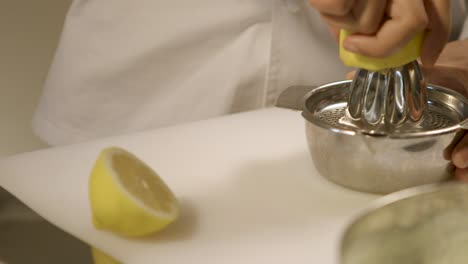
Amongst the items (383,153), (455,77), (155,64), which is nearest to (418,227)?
(383,153)

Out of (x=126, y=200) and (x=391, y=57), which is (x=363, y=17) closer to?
(x=391, y=57)

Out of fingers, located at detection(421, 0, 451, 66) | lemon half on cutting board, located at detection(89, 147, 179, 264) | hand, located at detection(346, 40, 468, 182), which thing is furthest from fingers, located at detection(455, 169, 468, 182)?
lemon half on cutting board, located at detection(89, 147, 179, 264)

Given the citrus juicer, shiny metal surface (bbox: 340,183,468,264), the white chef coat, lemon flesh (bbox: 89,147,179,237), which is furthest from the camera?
the white chef coat

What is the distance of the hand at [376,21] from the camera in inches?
17.6

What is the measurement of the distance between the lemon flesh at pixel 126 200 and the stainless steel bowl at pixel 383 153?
14 centimetres

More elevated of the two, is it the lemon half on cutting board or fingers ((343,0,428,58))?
fingers ((343,0,428,58))

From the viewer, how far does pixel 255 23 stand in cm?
71

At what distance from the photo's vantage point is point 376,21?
1.51 ft

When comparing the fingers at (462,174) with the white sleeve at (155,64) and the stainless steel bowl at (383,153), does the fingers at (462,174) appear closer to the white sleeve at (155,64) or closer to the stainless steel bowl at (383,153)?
the stainless steel bowl at (383,153)

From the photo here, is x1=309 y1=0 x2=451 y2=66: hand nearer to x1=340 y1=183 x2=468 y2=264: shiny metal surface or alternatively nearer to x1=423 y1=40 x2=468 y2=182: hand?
x1=423 y1=40 x2=468 y2=182: hand

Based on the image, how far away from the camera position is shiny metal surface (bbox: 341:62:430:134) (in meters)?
0.54

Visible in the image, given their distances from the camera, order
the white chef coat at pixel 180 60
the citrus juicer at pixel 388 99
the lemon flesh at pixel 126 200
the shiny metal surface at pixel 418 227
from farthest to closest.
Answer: the white chef coat at pixel 180 60 → the citrus juicer at pixel 388 99 → the lemon flesh at pixel 126 200 → the shiny metal surface at pixel 418 227

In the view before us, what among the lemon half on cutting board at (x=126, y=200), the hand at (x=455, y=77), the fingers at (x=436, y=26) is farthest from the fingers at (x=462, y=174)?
the lemon half on cutting board at (x=126, y=200)

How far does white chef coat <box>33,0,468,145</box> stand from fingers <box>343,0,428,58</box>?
253 mm
